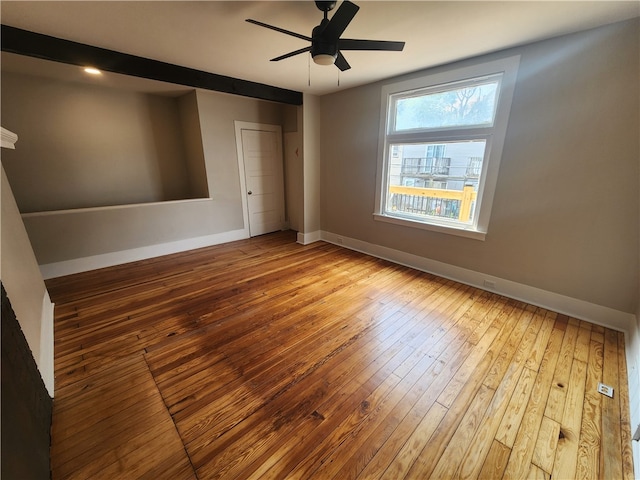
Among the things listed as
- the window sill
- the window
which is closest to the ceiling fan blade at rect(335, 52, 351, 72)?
the window

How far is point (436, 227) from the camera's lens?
11.1ft

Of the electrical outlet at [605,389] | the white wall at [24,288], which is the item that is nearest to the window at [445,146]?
the electrical outlet at [605,389]

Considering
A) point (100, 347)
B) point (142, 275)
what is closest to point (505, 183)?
point (100, 347)

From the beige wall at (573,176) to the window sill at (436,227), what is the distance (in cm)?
9

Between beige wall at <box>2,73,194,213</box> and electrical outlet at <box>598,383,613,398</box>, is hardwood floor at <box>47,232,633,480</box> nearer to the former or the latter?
electrical outlet at <box>598,383,613,398</box>

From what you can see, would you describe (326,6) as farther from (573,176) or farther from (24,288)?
(24,288)

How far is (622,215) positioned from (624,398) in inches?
58.5

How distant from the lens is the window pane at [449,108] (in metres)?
2.79

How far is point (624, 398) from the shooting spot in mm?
1692

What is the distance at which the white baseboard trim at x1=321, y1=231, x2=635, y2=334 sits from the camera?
238cm

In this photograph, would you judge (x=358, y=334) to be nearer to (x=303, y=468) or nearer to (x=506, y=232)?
(x=303, y=468)

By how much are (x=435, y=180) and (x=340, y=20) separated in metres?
2.29

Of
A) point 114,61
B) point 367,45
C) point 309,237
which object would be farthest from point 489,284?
point 114,61

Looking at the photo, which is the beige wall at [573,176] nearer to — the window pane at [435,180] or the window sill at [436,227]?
the window sill at [436,227]
